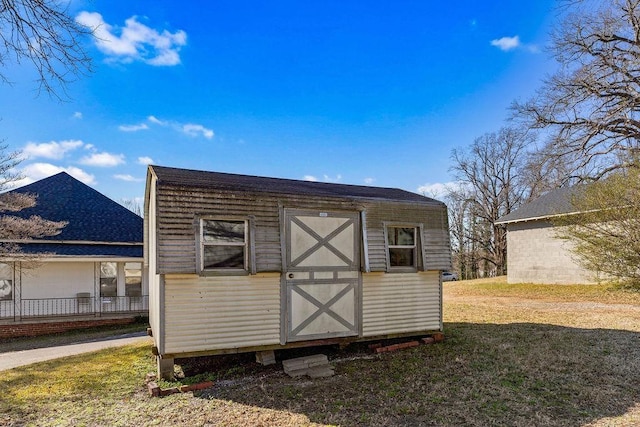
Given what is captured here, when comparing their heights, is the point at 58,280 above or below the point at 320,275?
below

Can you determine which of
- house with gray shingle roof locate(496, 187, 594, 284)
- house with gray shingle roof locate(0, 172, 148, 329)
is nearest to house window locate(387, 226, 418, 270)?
house with gray shingle roof locate(0, 172, 148, 329)

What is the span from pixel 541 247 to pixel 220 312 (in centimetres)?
1872

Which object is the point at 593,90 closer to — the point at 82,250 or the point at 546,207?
the point at 546,207

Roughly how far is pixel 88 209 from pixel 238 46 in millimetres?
10321

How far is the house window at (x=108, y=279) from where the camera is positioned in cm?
1501

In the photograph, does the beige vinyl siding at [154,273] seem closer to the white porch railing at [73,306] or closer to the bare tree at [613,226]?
the white porch railing at [73,306]

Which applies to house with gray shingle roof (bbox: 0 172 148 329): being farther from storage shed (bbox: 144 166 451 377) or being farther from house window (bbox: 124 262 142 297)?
storage shed (bbox: 144 166 451 377)

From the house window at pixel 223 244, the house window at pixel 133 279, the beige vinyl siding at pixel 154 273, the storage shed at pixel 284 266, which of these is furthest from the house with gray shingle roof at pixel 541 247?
the house window at pixel 133 279

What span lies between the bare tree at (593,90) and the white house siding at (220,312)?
14.8m

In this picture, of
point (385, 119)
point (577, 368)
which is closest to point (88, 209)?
point (385, 119)

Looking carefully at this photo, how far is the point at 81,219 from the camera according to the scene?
16359mm

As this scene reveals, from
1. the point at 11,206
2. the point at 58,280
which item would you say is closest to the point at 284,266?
the point at 11,206

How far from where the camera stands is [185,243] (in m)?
6.57

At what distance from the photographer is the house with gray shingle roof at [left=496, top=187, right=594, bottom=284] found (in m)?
18.6
